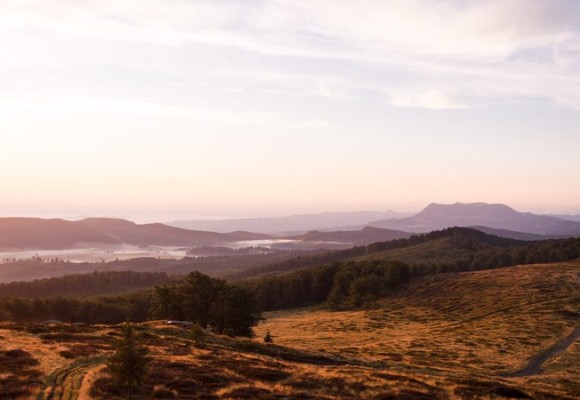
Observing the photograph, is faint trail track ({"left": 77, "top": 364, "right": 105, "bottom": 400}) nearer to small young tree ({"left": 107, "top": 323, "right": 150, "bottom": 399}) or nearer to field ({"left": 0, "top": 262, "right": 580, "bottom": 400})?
field ({"left": 0, "top": 262, "right": 580, "bottom": 400})

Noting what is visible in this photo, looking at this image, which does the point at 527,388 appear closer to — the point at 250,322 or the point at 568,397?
the point at 568,397

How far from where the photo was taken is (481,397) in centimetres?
3762

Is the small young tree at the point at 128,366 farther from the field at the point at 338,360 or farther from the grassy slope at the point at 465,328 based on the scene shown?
the grassy slope at the point at 465,328

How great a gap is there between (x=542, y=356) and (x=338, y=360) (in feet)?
116

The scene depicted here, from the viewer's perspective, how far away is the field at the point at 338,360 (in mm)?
34781

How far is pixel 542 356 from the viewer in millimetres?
70188

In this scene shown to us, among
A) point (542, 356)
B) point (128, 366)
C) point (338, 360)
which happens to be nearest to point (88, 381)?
point (128, 366)

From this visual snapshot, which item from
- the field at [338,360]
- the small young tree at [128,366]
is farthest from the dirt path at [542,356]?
the small young tree at [128,366]

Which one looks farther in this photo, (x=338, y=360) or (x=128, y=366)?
(x=338, y=360)

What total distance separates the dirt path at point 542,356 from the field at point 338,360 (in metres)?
1.06

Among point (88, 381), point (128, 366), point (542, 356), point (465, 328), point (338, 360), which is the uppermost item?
point (128, 366)

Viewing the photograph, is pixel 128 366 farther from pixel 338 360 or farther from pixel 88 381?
pixel 338 360

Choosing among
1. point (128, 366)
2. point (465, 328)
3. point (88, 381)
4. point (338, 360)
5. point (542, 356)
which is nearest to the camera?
point (128, 366)

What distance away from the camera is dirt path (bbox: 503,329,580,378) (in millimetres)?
60906
